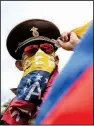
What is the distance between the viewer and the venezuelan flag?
1.44m

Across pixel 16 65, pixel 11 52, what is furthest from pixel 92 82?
pixel 11 52

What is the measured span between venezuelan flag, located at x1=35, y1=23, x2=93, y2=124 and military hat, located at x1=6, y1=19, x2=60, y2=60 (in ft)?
5.98

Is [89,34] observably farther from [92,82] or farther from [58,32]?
[58,32]

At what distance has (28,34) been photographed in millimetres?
3553

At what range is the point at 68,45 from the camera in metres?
2.51

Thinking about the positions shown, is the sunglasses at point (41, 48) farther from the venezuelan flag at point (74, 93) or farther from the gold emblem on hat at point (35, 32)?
the venezuelan flag at point (74, 93)

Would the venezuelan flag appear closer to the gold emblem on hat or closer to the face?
the face

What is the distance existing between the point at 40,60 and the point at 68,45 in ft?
2.39

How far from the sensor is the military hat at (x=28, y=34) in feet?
11.4

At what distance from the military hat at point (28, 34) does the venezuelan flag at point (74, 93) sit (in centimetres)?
182

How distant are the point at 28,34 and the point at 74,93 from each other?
209cm

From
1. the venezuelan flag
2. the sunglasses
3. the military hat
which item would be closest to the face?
the sunglasses

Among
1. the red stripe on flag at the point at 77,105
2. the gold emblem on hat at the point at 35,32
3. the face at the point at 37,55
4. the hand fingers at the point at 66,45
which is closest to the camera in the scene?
the red stripe on flag at the point at 77,105

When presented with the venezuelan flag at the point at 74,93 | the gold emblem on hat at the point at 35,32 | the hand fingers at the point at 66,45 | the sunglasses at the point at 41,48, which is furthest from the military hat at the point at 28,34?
the venezuelan flag at the point at 74,93
